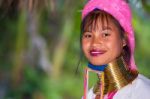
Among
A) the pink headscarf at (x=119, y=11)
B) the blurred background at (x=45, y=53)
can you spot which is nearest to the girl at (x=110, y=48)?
the pink headscarf at (x=119, y=11)

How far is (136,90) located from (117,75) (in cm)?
12

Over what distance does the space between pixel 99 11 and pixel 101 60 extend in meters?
0.22

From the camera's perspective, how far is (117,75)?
88.2 inches

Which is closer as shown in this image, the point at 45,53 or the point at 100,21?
the point at 100,21

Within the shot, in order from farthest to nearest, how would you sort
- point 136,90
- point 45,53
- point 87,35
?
point 45,53 → point 87,35 → point 136,90

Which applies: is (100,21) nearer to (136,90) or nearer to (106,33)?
(106,33)

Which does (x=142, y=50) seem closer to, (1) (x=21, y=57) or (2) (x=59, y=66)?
(2) (x=59, y=66)

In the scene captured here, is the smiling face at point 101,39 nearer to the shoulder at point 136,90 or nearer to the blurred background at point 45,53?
the shoulder at point 136,90

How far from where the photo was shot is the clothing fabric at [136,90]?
2148 millimetres

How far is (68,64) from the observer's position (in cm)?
616

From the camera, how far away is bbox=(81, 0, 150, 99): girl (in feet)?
7.28

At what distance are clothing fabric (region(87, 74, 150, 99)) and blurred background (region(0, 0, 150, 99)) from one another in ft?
8.36

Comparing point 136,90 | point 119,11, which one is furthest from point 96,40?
point 136,90

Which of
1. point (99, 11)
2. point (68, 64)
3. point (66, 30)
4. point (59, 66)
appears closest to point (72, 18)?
point (66, 30)
